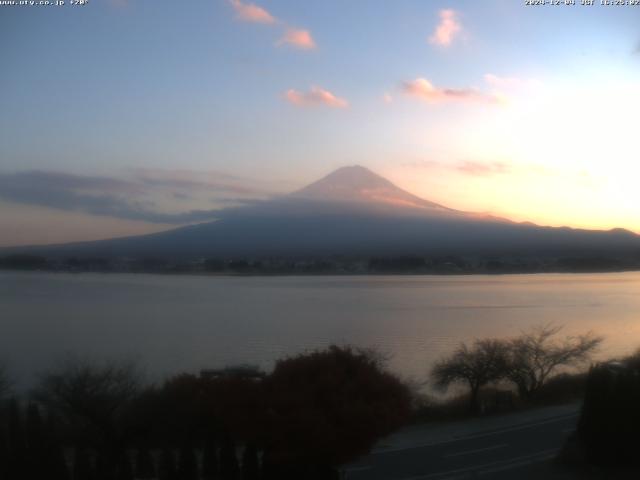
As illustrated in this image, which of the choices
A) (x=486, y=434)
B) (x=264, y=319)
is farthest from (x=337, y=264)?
(x=486, y=434)

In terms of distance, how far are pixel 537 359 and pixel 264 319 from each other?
10.3 meters

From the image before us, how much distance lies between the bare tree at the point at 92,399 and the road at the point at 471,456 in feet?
6.59

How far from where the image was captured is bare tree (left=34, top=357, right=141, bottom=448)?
5680 mm

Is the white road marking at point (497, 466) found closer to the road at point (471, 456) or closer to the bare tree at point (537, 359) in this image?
the road at point (471, 456)

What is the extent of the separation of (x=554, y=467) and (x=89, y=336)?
12.6 m

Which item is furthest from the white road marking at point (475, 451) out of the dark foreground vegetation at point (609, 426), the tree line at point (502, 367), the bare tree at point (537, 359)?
the bare tree at point (537, 359)

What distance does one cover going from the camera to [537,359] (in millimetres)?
10953

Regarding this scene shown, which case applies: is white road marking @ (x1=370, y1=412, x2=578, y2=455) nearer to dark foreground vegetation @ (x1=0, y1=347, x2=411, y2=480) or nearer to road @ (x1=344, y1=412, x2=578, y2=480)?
road @ (x1=344, y1=412, x2=578, y2=480)

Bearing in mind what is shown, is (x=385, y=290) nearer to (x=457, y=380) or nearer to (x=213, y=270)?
(x=213, y=270)

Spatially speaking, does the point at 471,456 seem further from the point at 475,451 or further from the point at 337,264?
the point at 337,264

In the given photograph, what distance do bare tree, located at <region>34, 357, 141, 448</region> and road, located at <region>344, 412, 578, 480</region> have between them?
2.01m

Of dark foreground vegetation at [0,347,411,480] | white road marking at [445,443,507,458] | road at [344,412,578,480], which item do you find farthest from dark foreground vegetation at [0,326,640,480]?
white road marking at [445,443,507,458]

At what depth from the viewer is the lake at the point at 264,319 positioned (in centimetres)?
1330

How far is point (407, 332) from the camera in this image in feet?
56.1
